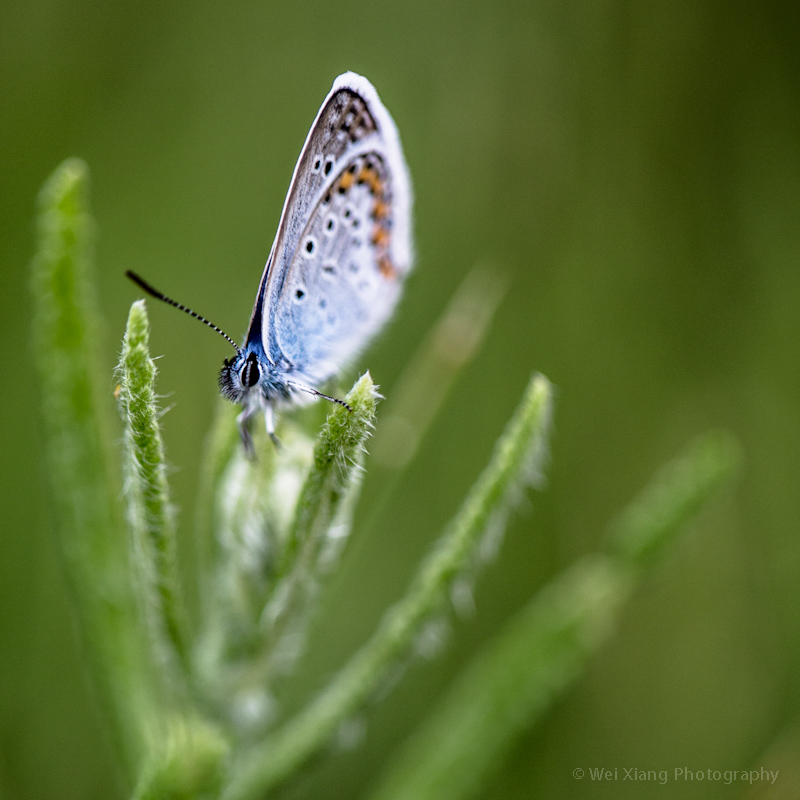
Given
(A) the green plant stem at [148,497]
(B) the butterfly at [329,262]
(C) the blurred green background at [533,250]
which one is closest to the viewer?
(A) the green plant stem at [148,497]

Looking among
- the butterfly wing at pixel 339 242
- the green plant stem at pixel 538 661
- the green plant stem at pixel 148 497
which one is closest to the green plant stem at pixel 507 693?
the green plant stem at pixel 538 661

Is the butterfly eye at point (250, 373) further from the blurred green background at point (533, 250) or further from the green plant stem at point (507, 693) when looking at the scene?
the blurred green background at point (533, 250)

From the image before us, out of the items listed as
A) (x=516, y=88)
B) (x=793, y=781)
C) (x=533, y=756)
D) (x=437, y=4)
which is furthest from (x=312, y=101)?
(x=793, y=781)

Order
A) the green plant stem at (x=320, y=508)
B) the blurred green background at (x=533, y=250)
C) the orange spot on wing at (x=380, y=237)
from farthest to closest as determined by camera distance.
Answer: the blurred green background at (x=533, y=250), the orange spot on wing at (x=380, y=237), the green plant stem at (x=320, y=508)

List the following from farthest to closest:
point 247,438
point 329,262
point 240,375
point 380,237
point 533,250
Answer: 1. point 533,250
2. point 380,237
3. point 329,262
4. point 240,375
5. point 247,438

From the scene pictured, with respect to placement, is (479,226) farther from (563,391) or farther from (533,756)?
(533,756)

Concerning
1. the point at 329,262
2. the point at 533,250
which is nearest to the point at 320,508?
the point at 329,262

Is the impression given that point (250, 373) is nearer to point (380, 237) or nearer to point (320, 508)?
point (320, 508)
